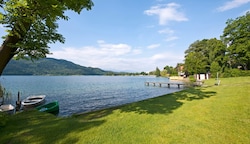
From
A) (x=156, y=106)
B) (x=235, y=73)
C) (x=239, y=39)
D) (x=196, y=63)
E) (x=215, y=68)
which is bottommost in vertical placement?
(x=156, y=106)

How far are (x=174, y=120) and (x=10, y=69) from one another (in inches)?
7747

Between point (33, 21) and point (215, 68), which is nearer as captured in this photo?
point (33, 21)

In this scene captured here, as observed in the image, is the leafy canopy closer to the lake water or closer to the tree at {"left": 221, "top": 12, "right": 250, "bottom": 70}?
the lake water

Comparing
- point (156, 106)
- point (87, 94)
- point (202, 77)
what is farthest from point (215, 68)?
point (156, 106)

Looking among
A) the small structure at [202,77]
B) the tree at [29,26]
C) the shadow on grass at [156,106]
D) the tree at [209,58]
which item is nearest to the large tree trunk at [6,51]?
the tree at [29,26]

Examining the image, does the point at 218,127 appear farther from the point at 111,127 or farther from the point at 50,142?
the point at 50,142

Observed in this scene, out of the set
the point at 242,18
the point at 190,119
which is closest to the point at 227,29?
the point at 242,18

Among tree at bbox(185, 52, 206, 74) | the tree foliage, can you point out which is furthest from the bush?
tree at bbox(185, 52, 206, 74)

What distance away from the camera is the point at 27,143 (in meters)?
5.47

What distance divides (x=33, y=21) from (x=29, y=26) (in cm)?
89

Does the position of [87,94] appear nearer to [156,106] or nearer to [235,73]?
[156,106]

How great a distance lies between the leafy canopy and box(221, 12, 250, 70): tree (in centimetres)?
5348

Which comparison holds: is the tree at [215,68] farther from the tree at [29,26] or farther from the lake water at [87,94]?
the tree at [29,26]

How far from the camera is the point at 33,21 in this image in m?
5.75
